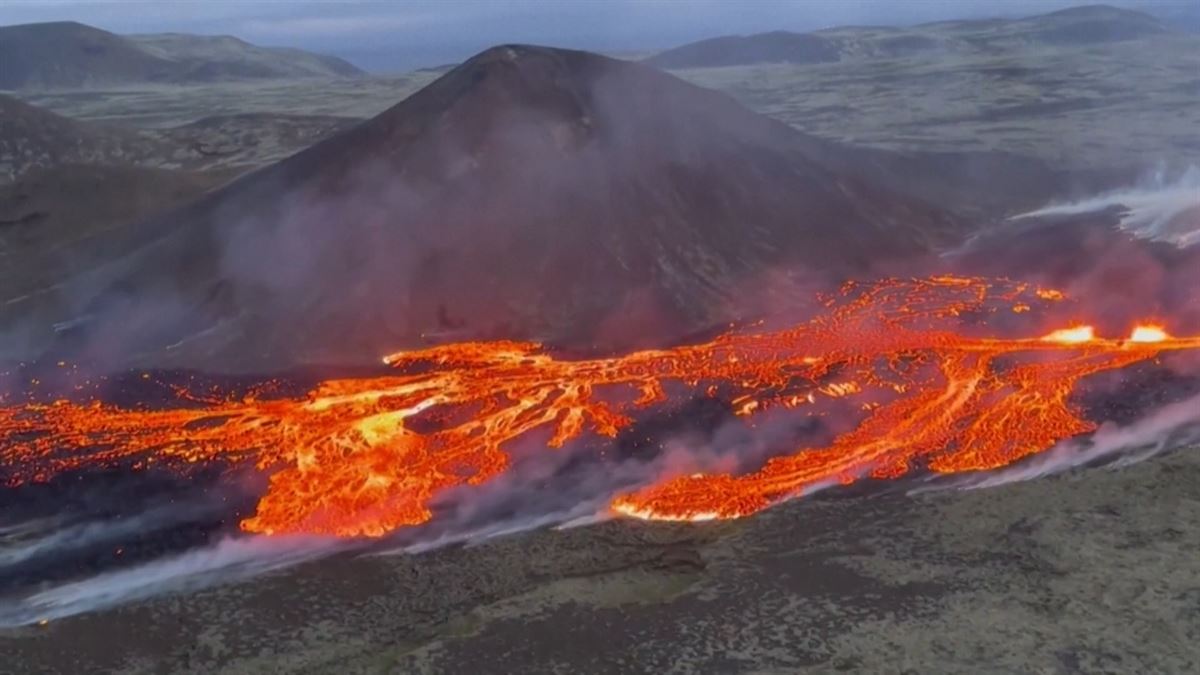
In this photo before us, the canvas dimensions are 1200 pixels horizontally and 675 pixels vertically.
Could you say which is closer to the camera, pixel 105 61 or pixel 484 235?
pixel 484 235

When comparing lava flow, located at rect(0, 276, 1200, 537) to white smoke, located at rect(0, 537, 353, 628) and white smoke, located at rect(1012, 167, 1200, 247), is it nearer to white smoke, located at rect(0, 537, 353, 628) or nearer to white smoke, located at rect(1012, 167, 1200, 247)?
white smoke, located at rect(0, 537, 353, 628)

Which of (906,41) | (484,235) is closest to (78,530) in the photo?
(484,235)

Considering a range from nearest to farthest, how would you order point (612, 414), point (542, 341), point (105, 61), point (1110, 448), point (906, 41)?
point (1110, 448) < point (612, 414) < point (542, 341) < point (105, 61) < point (906, 41)

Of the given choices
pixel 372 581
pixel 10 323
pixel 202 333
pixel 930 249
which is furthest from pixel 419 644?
pixel 930 249

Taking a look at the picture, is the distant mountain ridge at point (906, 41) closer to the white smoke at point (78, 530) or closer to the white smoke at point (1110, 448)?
the white smoke at point (1110, 448)

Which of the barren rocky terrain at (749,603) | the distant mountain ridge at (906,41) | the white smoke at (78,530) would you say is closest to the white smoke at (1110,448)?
the barren rocky terrain at (749,603)

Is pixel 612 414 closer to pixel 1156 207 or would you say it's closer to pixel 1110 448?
pixel 1110 448

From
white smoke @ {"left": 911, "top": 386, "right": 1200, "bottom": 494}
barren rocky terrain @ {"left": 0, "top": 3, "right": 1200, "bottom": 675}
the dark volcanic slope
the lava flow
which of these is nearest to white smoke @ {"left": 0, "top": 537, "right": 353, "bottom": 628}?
barren rocky terrain @ {"left": 0, "top": 3, "right": 1200, "bottom": 675}
